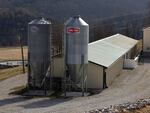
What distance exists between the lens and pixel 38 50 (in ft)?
106

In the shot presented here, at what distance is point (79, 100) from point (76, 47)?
468 cm

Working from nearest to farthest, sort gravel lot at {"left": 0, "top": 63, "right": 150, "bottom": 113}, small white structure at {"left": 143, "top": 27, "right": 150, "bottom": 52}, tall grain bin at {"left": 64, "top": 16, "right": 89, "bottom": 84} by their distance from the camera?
1. gravel lot at {"left": 0, "top": 63, "right": 150, "bottom": 113}
2. tall grain bin at {"left": 64, "top": 16, "right": 89, "bottom": 84}
3. small white structure at {"left": 143, "top": 27, "right": 150, "bottom": 52}

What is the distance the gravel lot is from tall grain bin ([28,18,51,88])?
2.57 meters

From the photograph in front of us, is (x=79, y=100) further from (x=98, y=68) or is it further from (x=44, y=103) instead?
(x=98, y=68)

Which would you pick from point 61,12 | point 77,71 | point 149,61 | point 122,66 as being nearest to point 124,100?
point 77,71

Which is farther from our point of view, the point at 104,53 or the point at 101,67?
the point at 104,53

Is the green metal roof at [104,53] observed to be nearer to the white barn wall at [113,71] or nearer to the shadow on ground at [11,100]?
the white barn wall at [113,71]

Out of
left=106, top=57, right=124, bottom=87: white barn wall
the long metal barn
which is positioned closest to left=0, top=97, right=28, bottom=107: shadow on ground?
the long metal barn

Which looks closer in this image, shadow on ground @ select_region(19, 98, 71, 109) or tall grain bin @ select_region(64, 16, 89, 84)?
shadow on ground @ select_region(19, 98, 71, 109)

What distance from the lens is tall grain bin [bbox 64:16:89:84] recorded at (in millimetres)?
30844

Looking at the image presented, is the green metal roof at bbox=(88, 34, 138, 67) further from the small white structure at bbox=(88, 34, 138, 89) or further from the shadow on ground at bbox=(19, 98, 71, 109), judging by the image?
the shadow on ground at bbox=(19, 98, 71, 109)

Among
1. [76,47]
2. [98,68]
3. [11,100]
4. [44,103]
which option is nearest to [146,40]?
[98,68]

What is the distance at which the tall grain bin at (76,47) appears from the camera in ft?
101

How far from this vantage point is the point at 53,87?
33.1 m
